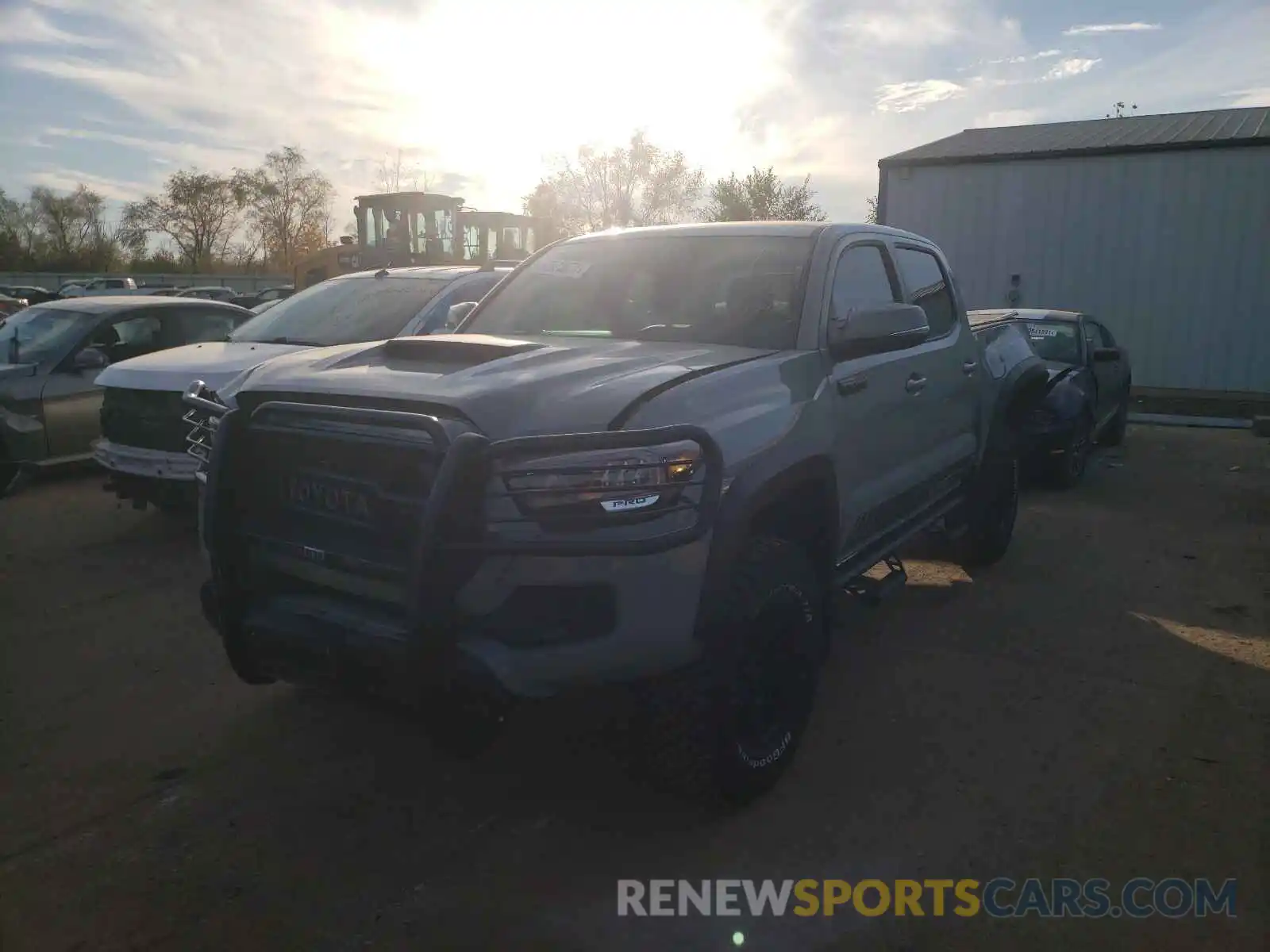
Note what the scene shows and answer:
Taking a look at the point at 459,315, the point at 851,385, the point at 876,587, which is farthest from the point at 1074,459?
the point at 459,315

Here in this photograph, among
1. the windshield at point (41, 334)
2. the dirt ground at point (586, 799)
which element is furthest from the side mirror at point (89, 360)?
the dirt ground at point (586, 799)

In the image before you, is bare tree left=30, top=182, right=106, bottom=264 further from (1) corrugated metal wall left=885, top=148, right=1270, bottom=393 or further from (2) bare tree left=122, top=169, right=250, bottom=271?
(1) corrugated metal wall left=885, top=148, right=1270, bottom=393

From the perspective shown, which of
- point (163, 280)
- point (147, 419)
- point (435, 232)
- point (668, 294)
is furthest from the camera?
point (163, 280)

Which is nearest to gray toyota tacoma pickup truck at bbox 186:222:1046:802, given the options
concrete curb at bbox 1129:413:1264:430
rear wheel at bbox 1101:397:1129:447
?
rear wheel at bbox 1101:397:1129:447

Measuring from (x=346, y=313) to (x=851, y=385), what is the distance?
465 cm

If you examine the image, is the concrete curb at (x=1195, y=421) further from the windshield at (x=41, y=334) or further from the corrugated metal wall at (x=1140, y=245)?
the windshield at (x=41, y=334)

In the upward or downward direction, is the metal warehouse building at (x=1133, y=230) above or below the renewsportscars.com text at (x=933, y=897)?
above

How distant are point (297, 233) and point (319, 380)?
78460 millimetres

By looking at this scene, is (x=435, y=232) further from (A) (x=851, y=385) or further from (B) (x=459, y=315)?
(A) (x=851, y=385)

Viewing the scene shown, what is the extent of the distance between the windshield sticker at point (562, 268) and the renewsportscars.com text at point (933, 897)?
2596 millimetres

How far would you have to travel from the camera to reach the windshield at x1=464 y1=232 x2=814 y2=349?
3.82 metres

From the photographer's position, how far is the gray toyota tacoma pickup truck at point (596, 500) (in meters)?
2.56

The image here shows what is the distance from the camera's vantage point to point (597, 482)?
101 inches

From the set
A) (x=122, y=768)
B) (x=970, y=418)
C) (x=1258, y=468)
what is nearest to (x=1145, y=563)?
(x=970, y=418)
